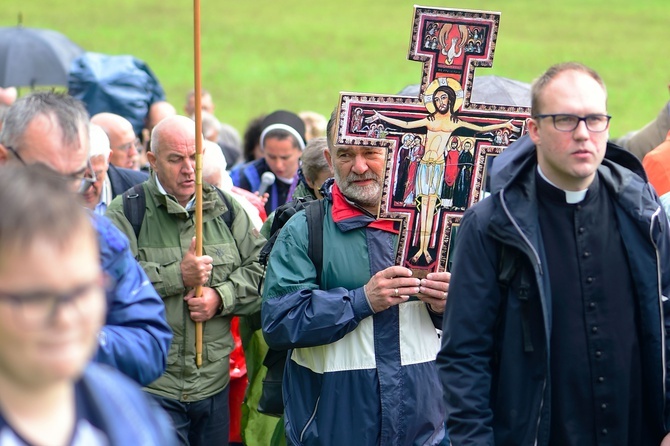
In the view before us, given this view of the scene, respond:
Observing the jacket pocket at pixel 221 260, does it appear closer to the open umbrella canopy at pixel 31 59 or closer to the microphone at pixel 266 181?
the microphone at pixel 266 181

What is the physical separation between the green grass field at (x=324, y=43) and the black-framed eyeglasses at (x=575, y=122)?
2020 cm

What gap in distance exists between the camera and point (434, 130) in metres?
4.95

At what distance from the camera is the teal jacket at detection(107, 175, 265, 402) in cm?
566

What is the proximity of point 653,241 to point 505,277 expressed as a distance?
0.52 m

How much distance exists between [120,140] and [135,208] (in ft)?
7.71

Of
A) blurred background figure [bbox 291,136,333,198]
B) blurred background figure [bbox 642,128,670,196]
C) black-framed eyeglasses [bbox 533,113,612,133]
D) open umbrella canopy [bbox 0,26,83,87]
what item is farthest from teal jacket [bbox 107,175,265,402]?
open umbrella canopy [bbox 0,26,83,87]

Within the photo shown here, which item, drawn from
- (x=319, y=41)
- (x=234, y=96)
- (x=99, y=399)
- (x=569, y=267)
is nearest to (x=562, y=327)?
(x=569, y=267)

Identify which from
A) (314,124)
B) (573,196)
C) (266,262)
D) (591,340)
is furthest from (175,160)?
(314,124)

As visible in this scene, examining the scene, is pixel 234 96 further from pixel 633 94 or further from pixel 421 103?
pixel 421 103

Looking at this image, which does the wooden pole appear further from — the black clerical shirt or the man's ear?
the black clerical shirt

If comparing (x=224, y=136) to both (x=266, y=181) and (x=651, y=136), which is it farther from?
(x=651, y=136)

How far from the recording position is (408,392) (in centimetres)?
488

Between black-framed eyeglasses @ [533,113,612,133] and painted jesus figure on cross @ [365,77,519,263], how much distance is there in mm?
983

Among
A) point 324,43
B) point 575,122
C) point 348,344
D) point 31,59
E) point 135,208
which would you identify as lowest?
point 324,43
